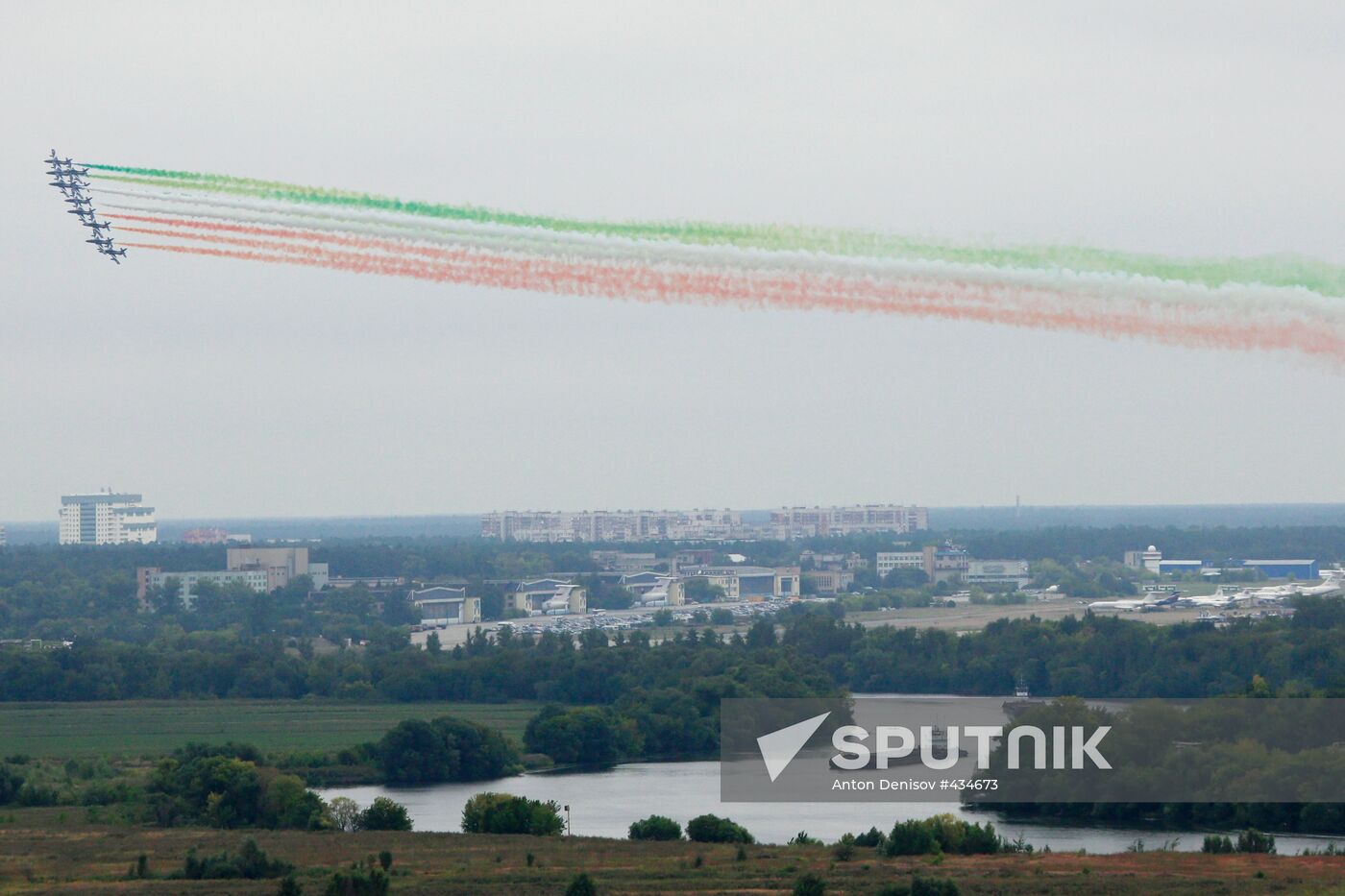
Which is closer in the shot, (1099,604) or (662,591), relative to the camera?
(1099,604)

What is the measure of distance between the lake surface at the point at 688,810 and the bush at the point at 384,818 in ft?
2.16

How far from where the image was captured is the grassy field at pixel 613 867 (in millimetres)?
29688

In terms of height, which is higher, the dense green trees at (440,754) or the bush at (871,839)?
the bush at (871,839)

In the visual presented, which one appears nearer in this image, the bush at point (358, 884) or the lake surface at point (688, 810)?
the bush at point (358, 884)

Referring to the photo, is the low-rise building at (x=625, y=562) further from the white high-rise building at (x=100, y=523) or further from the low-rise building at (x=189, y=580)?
the white high-rise building at (x=100, y=523)

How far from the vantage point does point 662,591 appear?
394 ft

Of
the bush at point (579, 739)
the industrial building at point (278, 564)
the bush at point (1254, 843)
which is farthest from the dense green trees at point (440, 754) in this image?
the industrial building at point (278, 564)

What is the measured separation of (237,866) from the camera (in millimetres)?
31547

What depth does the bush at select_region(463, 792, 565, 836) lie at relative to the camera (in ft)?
Result: 121

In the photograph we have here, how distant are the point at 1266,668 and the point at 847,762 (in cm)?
1733

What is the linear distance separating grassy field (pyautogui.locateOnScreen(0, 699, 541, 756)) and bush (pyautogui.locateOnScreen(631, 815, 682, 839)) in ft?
53.5

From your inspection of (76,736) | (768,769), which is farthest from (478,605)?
(768,769)

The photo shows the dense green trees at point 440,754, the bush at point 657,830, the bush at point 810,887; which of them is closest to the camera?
the bush at point 810,887

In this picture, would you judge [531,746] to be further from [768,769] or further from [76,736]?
[76,736]
